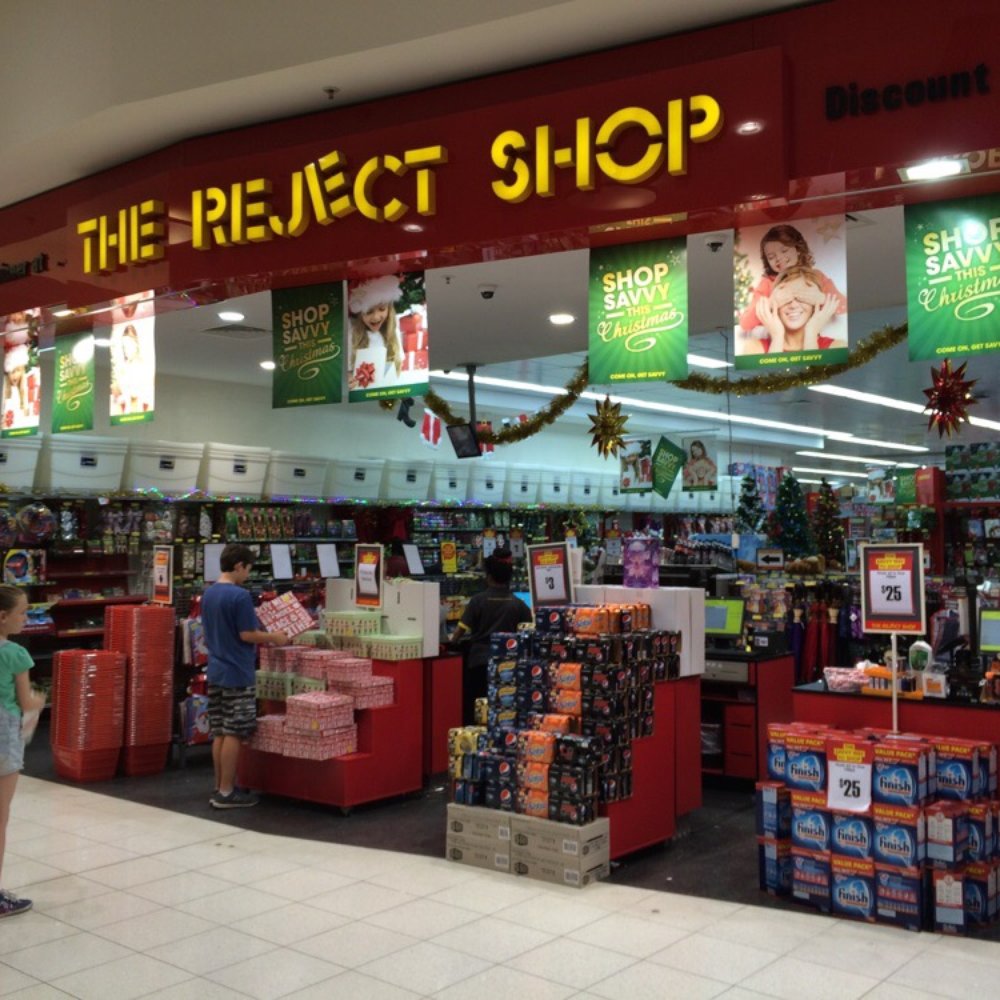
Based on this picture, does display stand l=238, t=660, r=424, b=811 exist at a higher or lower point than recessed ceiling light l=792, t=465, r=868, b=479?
lower

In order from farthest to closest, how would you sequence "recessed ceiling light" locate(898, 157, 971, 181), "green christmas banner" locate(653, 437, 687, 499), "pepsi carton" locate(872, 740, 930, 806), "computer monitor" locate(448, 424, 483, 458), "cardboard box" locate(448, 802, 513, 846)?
1. "green christmas banner" locate(653, 437, 687, 499)
2. "computer monitor" locate(448, 424, 483, 458)
3. "cardboard box" locate(448, 802, 513, 846)
4. "pepsi carton" locate(872, 740, 930, 806)
5. "recessed ceiling light" locate(898, 157, 971, 181)

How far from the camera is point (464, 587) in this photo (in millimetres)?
13406

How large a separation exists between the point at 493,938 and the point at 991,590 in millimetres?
Result: 3841

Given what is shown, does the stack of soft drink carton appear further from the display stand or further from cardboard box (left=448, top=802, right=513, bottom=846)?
the display stand

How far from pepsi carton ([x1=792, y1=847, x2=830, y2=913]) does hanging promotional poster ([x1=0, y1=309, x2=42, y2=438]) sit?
20.6 ft

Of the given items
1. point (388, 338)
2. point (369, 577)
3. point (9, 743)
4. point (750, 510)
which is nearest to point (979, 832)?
point (388, 338)

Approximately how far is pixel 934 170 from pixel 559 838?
3630mm

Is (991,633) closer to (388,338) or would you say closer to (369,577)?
(388,338)

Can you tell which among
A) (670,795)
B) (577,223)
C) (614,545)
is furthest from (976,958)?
(614,545)

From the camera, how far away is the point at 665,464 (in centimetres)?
1377

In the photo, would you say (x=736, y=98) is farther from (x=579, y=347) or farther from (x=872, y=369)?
(x=872, y=369)

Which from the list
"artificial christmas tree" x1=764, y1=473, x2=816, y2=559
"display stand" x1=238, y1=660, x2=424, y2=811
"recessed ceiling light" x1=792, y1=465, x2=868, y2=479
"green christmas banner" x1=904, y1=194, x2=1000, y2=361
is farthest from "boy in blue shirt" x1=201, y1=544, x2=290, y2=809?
"recessed ceiling light" x1=792, y1=465, x2=868, y2=479

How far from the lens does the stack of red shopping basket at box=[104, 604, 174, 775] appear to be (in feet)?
25.9

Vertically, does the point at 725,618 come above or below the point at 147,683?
above
